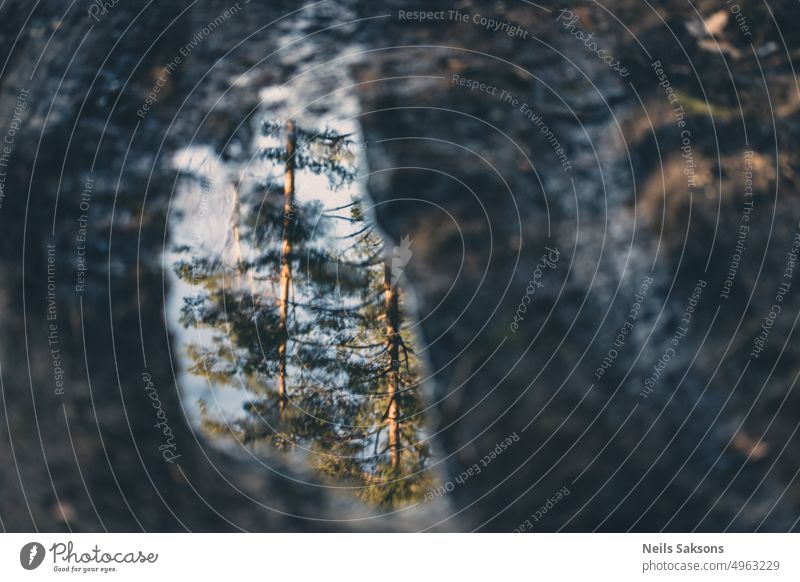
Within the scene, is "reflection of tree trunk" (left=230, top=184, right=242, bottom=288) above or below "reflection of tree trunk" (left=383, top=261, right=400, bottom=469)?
above
